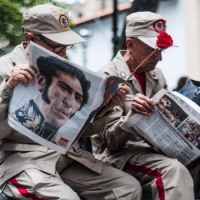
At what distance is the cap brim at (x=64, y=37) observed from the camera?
2265mm

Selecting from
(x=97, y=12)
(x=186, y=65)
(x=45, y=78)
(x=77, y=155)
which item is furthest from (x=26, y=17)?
(x=97, y=12)

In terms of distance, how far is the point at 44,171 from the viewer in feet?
6.77

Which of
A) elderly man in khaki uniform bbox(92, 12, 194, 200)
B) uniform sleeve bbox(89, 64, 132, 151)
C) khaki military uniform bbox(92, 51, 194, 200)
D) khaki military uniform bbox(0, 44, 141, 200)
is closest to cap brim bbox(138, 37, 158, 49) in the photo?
elderly man in khaki uniform bbox(92, 12, 194, 200)

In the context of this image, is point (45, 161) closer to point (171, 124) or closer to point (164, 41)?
point (171, 124)

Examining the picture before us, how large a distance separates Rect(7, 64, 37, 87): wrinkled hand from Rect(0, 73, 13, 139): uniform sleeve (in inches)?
1.5

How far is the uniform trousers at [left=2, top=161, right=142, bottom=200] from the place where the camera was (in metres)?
1.96

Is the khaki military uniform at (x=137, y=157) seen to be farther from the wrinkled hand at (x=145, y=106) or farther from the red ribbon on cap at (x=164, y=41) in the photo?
the red ribbon on cap at (x=164, y=41)

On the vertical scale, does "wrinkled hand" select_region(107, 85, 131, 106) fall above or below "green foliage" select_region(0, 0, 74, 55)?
above

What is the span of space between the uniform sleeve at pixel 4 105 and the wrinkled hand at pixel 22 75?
0.04 metres

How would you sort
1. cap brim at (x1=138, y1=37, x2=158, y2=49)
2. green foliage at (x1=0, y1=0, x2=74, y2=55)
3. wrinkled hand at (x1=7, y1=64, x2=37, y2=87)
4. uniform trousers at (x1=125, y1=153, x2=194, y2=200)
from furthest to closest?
green foliage at (x1=0, y1=0, x2=74, y2=55)
cap brim at (x1=138, y1=37, x2=158, y2=49)
uniform trousers at (x1=125, y1=153, x2=194, y2=200)
wrinkled hand at (x1=7, y1=64, x2=37, y2=87)

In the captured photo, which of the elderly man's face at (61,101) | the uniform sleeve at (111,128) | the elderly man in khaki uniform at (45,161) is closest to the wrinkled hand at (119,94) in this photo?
the elderly man in khaki uniform at (45,161)

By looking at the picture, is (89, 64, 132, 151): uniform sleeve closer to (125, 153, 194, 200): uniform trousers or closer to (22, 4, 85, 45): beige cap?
(125, 153, 194, 200): uniform trousers

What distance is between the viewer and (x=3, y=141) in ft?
7.25

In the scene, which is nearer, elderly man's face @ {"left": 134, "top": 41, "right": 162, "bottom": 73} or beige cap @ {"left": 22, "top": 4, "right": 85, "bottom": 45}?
beige cap @ {"left": 22, "top": 4, "right": 85, "bottom": 45}
